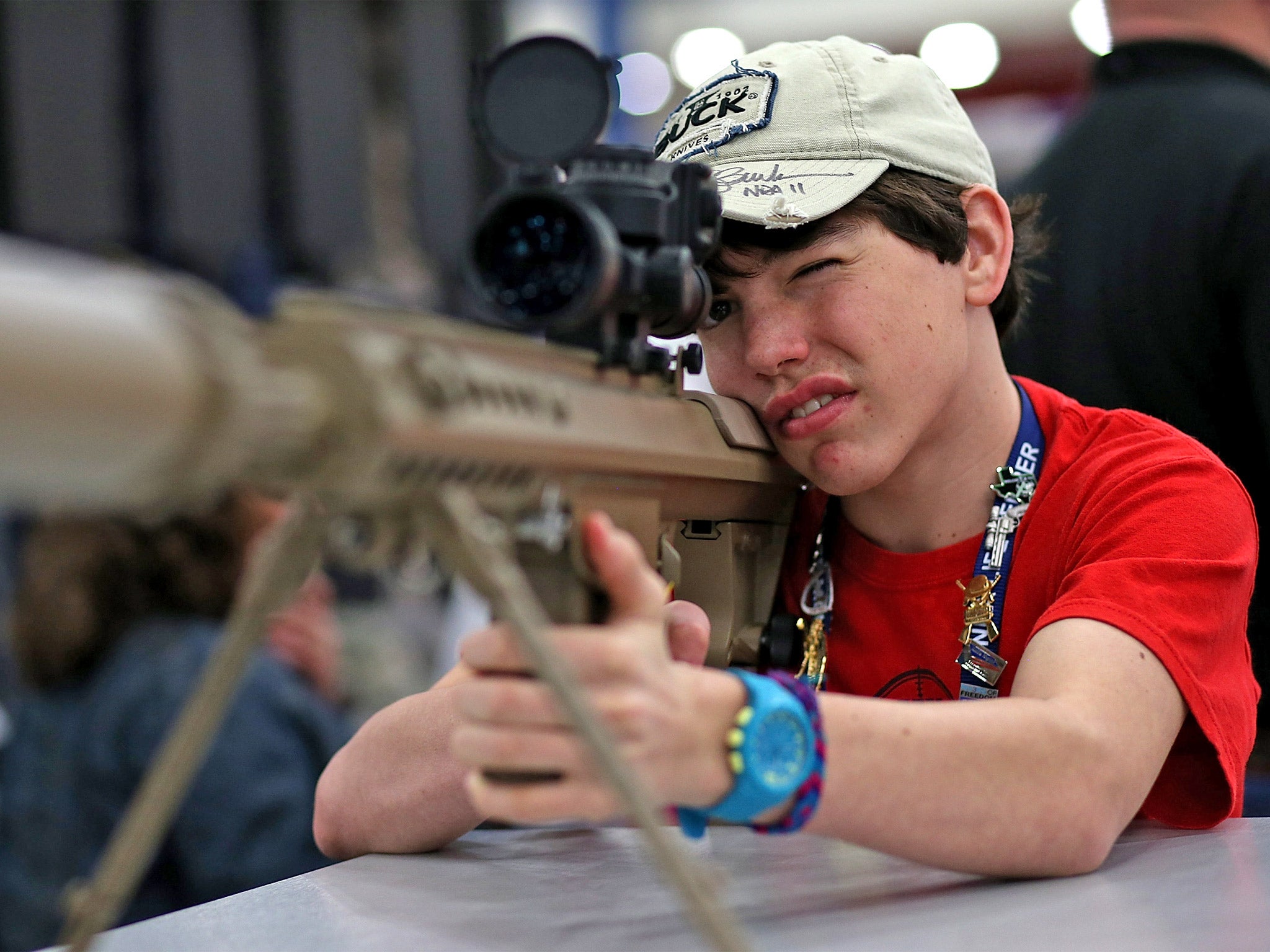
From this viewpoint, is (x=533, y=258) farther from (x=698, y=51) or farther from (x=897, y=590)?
(x=698, y=51)

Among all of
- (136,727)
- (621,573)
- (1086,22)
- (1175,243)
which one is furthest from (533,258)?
(1086,22)

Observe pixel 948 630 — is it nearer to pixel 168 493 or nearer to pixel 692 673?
pixel 692 673

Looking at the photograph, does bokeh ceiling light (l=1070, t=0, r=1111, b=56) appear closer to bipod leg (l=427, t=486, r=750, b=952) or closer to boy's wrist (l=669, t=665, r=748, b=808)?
boy's wrist (l=669, t=665, r=748, b=808)

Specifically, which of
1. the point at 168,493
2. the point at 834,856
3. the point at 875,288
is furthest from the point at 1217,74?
the point at 168,493

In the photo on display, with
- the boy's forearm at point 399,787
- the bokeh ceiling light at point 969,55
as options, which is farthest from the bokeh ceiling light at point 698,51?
the boy's forearm at point 399,787

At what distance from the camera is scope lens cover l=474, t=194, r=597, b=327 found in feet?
2.87

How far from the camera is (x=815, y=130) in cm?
128

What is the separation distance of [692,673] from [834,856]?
43cm

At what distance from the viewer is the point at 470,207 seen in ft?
20.1

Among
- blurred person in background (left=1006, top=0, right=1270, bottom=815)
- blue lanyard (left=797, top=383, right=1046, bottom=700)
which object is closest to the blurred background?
blurred person in background (left=1006, top=0, right=1270, bottom=815)

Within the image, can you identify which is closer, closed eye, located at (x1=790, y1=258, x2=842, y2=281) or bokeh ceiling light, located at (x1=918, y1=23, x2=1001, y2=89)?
closed eye, located at (x1=790, y1=258, x2=842, y2=281)

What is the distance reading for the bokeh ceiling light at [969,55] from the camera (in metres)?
6.84

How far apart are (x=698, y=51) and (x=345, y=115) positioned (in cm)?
240

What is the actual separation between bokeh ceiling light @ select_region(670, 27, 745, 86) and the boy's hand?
659 cm
